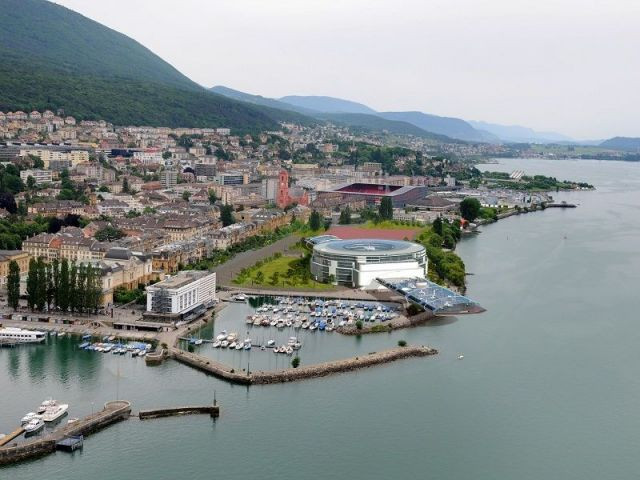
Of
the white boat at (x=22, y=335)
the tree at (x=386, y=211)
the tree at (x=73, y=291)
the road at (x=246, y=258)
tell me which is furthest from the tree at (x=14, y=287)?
the tree at (x=386, y=211)

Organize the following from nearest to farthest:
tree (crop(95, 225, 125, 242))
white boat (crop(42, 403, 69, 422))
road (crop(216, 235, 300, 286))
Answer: white boat (crop(42, 403, 69, 422)) → road (crop(216, 235, 300, 286)) → tree (crop(95, 225, 125, 242))

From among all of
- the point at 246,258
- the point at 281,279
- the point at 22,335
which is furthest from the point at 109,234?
the point at 22,335

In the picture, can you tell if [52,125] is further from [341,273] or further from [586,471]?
[586,471]

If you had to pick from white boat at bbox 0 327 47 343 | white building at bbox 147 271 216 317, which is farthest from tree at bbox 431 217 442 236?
white boat at bbox 0 327 47 343

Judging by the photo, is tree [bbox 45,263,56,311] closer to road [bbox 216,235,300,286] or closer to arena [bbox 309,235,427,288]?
road [bbox 216,235,300,286]

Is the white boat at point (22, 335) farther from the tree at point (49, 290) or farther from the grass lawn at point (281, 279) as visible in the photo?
the grass lawn at point (281, 279)

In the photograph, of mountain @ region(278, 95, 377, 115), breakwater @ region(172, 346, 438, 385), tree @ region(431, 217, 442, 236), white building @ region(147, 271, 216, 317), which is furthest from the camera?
mountain @ region(278, 95, 377, 115)

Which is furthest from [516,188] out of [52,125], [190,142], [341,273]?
[341,273]

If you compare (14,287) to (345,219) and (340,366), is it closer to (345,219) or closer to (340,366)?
(340,366)
